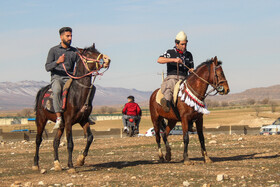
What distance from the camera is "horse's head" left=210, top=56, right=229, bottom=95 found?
13.3 meters

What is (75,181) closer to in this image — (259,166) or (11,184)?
(11,184)

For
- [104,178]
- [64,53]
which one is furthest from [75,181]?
[64,53]

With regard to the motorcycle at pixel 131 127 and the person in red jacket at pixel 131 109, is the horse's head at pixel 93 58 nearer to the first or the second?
the person in red jacket at pixel 131 109

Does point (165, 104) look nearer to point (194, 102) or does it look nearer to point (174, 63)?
point (194, 102)

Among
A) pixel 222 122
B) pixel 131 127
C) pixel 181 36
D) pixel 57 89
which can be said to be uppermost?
pixel 181 36

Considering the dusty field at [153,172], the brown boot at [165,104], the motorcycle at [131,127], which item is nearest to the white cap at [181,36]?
the brown boot at [165,104]

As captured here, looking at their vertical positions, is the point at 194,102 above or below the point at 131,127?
above

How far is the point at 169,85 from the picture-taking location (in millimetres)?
14281

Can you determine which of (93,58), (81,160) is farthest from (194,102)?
(81,160)

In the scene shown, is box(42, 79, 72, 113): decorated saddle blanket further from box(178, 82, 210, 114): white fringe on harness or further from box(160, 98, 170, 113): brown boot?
box(178, 82, 210, 114): white fringe on harness

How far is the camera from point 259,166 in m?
12.4

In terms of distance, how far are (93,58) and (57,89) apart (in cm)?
126

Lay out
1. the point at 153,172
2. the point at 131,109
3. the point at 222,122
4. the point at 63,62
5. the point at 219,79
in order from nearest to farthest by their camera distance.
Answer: the point at 153,172 → the point at 63,62 → the point at 219,79 → the point at 131,109 → the point at 222,122

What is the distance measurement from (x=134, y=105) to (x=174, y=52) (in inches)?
565
